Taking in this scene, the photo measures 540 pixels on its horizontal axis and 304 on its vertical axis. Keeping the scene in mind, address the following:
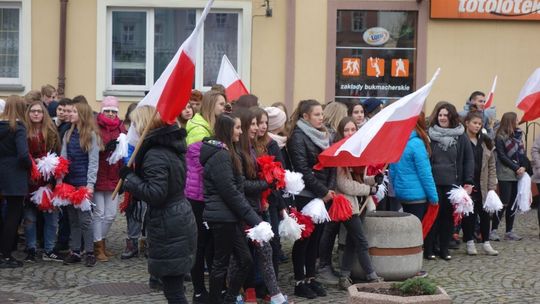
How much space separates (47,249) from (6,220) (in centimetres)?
68

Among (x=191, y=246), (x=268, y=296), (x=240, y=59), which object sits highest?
(x=240, y=59)

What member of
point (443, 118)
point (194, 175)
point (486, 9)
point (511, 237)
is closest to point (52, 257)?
point (194, 175)

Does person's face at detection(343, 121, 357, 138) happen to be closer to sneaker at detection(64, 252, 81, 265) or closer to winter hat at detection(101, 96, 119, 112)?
winter hat at detection(101, 96, 119, 112)

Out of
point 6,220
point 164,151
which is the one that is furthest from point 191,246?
point 6,220

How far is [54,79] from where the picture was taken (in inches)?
645

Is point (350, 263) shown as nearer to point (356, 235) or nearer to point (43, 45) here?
point (356, 235)

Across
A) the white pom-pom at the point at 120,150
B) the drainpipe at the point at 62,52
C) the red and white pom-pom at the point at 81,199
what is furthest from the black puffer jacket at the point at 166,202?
the drainpipe at the point at 62,52

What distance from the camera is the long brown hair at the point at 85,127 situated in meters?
9.94

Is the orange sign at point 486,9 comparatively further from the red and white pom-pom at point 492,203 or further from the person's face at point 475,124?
the red and white pom-pom at point 492,203

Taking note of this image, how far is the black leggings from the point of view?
32.1 ft

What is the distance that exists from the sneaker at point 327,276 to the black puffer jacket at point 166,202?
2.90 metres

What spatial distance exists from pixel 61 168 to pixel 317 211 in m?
3.02

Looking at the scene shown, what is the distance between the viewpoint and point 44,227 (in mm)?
10422

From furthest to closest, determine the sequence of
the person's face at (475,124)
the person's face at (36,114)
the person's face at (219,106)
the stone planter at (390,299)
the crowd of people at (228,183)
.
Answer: the person's face at (475,124), the person's face at (36,114), the person's face at (219,106), the stone planter at (390,299), the crowd of people at (228,183)
